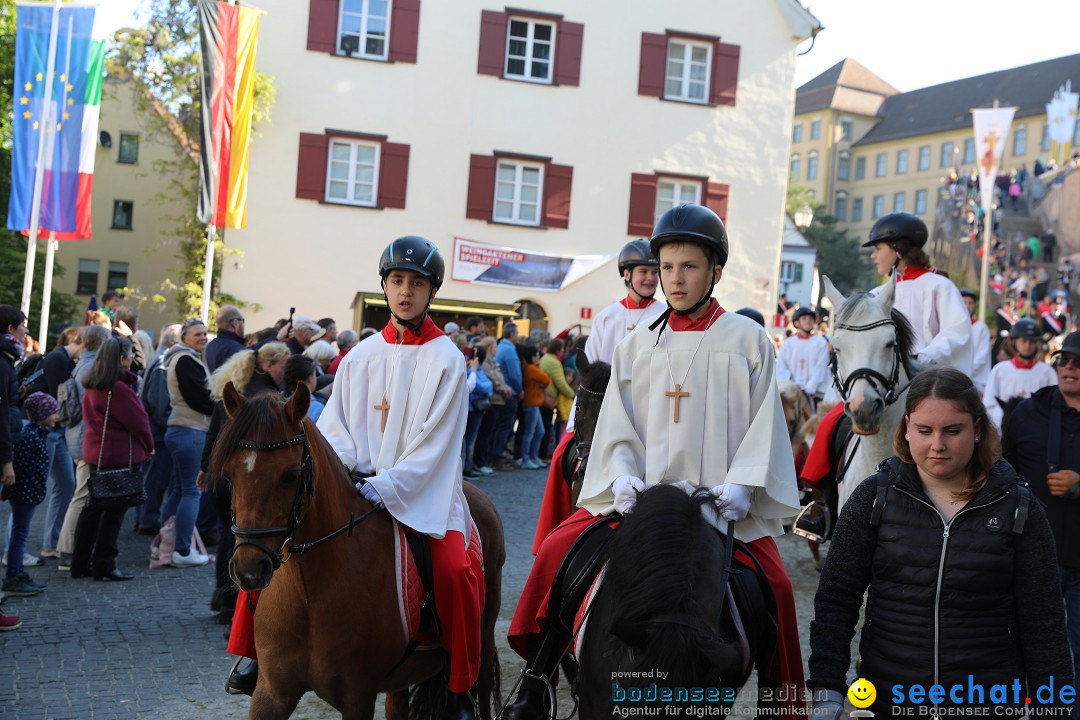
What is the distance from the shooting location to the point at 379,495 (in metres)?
4.91

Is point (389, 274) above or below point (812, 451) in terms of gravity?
above

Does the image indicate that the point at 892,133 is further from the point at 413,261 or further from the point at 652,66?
the point at 413,261

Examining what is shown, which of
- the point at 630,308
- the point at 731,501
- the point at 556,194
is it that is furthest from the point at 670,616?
the point at 556,194

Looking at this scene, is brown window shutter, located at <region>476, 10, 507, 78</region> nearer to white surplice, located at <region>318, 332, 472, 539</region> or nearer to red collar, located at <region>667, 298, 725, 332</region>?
white surplice, located at <region>318, 332, 472, 539</region>

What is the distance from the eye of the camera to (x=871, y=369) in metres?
6.30

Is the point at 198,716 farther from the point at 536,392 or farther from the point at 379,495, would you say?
the point at 536,392

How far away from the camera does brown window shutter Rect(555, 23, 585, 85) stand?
2705 centimetres

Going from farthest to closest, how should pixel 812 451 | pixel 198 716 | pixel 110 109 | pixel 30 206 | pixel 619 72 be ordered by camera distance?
pixel 110 109 < pixel 619 72 < pixel 30 206 < pixel 812 451 < pixel 198 716

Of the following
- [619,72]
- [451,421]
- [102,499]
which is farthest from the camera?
[619,72]

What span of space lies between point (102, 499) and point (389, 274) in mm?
4864

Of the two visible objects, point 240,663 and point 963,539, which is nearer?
point 963,539

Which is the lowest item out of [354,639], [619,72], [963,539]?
[354,639]

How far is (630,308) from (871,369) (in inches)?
88.8

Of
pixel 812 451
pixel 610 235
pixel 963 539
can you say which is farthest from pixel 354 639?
pixel 610 235
